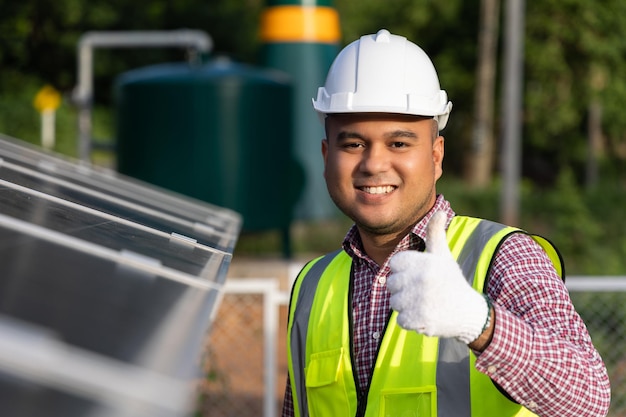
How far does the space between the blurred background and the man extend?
2.99 metres

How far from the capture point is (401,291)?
2.08 m

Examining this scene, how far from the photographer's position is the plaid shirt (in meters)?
2.20

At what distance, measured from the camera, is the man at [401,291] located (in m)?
2.22

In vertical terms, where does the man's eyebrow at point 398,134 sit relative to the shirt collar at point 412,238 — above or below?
above

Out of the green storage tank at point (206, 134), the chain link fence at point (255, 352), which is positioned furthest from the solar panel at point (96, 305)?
the green storage tank at point (206, 134)

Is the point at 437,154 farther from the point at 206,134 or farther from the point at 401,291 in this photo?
the point at 206,134

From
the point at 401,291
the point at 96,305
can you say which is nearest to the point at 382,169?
the point at 401,291

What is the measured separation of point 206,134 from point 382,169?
8941 millimetres

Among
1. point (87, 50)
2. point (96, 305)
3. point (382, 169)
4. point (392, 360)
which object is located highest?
point (382, 169)

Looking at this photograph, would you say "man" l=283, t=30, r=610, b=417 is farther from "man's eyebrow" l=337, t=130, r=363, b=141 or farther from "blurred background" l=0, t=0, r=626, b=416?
"blurred background" l=0, t=0, r=626, b=416

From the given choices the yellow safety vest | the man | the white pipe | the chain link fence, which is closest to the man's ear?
the man

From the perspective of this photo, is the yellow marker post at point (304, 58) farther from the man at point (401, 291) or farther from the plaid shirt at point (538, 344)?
the plaid shirt at point (538, 344)

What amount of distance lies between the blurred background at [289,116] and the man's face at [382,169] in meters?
3.08

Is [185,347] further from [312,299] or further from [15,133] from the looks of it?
[15,133]
